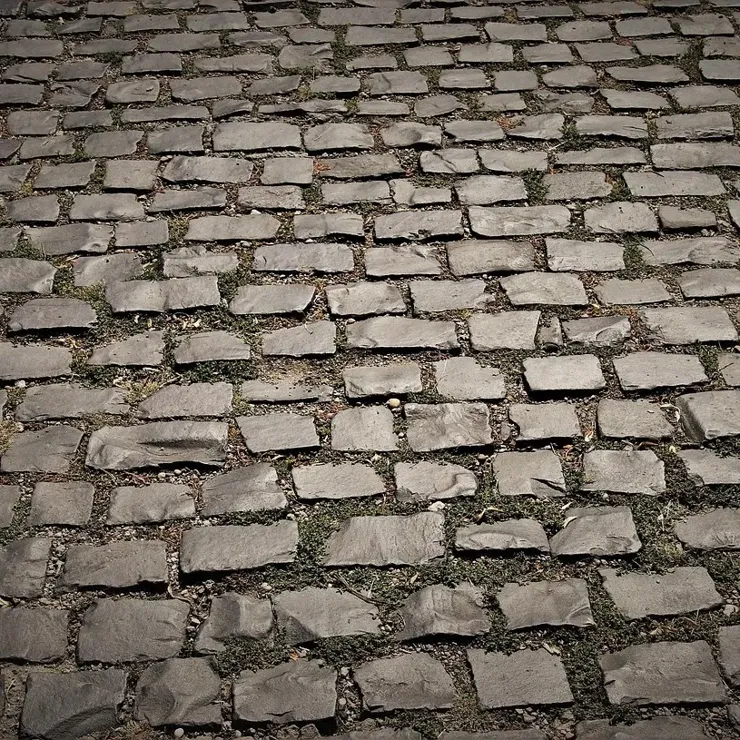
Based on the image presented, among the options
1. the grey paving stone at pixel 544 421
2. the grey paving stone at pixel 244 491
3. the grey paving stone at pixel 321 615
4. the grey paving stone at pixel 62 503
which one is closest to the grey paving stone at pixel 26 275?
the grey paving stone at pixel 62 503

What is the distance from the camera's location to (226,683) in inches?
109

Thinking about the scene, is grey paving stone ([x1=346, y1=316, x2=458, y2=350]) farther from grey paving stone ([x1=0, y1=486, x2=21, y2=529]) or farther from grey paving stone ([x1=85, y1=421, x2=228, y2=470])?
grey paving stone ([x1=0, y1=486, x2=21, y2=529])

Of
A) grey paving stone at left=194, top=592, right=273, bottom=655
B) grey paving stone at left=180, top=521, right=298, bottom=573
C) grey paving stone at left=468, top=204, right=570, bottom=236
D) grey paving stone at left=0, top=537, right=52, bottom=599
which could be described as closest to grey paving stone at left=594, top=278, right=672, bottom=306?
grey paving stone at left=468, top=204, right=570, bottom=236

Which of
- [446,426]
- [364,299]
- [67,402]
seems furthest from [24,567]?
[364,299]

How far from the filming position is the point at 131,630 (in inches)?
114


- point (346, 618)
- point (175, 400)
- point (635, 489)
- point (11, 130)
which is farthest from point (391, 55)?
point (346, 618)

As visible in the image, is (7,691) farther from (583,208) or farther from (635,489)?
(583,208)

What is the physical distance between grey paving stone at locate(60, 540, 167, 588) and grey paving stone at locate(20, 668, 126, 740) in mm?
300

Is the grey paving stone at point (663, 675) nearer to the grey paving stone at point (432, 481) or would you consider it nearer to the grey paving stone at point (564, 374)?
the grey paving stone at point (432, 481)

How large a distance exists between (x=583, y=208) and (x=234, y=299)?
1593mm

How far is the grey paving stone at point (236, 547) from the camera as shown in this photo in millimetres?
3062

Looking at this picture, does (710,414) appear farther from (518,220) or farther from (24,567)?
(24,567)

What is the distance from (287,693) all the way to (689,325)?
211cm

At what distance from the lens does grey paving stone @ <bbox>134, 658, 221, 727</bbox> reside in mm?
2684
